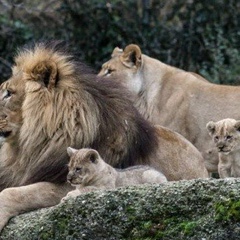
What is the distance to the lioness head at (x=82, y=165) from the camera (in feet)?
23.4


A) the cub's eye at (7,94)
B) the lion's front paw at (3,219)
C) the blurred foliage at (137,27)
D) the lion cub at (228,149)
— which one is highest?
the cub's eye at (7,94)

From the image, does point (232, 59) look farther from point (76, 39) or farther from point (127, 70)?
point (127, 70)

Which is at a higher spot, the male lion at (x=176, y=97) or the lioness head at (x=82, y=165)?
the lioness head at (x=82, y=165)

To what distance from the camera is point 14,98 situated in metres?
7.74

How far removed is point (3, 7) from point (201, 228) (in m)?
11.0

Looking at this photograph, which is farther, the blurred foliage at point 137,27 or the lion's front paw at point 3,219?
the blurred foliage at point 137,27

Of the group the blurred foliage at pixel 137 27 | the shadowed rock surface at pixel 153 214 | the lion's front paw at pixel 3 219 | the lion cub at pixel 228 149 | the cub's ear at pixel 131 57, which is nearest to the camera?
the shadowed rock surface at pixel 153 214

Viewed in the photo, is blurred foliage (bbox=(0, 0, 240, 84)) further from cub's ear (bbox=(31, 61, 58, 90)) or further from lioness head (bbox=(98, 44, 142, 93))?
cub's ear (bbox=(31, 61, 58, 90))

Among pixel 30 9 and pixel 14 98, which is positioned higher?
pixel 14 98

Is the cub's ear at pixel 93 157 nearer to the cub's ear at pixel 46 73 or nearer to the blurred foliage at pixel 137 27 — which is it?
the cub's ear at pixel 46 73

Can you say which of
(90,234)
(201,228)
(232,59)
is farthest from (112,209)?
(232,59)

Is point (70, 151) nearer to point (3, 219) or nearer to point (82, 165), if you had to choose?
point (82, 165)

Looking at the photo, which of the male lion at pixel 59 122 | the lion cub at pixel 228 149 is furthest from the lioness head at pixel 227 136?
the male lion at pixel 59 122

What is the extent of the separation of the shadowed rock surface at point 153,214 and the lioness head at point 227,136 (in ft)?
10.8
